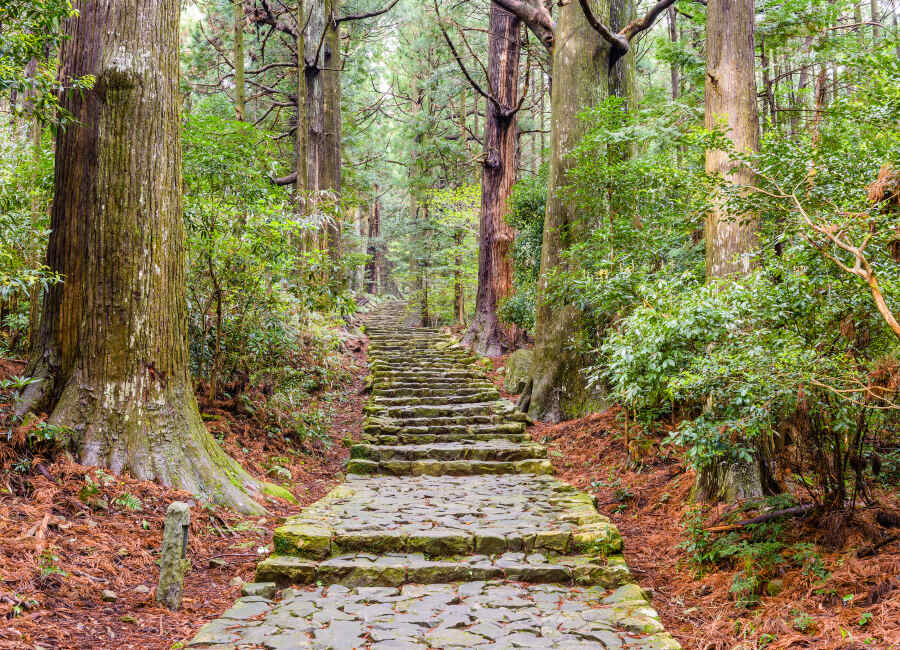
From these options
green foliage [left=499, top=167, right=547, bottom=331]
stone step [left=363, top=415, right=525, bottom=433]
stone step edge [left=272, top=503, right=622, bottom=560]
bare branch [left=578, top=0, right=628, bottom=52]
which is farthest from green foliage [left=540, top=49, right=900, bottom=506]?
green foliage [left=499, top=167, right=547, bottom=331]

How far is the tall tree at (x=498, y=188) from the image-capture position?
555 inches

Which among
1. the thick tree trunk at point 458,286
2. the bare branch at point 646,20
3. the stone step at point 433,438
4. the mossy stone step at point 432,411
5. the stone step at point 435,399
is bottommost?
the stone step at point 433,438

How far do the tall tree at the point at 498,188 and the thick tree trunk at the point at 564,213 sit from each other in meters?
4.59

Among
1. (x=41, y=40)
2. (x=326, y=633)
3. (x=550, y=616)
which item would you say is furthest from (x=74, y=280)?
(x=550, y=616)

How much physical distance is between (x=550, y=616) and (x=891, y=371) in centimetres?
238

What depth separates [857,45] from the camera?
8.78 meters

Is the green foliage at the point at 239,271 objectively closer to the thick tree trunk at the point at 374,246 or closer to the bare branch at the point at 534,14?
the bare branch at the point at 534,14

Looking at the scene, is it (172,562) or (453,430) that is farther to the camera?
(453,430)

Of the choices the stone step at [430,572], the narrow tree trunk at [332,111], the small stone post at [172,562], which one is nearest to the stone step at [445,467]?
the stone step at [430,572]

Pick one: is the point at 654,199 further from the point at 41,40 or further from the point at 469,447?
the point at 41,40

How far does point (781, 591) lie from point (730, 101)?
4147mm

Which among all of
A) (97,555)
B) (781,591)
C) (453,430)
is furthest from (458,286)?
(781,591)

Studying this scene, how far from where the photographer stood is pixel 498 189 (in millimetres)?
14156

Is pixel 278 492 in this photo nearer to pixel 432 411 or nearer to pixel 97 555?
pixel 97 555
